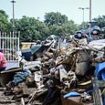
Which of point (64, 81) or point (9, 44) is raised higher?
point (9, 44)

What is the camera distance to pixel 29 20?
2318 inches

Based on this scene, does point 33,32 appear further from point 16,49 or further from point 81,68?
point 81,68

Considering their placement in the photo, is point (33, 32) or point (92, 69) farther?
point (33, 32)

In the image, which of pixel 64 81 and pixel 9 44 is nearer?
pixel 64 81

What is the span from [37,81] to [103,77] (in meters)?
4.75

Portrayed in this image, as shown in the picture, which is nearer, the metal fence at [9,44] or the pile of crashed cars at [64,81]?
the pile of crashed cars at [64,81]

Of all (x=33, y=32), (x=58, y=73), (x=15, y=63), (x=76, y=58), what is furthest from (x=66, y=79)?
(x=33, y=32)

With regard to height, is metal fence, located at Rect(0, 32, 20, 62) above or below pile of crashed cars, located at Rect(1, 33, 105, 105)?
above

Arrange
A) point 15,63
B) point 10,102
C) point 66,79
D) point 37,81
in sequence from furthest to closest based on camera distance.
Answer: point 15,63 → point 37,81 → point 10,102 → point 66,79

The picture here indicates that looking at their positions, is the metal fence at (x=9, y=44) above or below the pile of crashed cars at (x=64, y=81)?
above

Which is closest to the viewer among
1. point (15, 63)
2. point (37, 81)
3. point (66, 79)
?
point (66, 79)

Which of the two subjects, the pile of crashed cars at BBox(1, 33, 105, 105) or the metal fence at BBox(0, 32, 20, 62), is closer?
the pile of crashed cars at BBox(1, 33, 105, 105)

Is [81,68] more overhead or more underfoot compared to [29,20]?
more underfoot

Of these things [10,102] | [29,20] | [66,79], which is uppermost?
[29,20]
